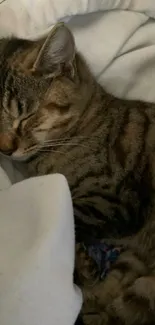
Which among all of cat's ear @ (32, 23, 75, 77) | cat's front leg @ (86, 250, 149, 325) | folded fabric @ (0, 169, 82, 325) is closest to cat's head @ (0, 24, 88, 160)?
cat's ear @ (32, 23, 75, 77)

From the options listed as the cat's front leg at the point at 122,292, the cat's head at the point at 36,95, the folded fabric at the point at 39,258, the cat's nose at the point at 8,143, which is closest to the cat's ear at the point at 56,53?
the cat's head at the point at 36,95

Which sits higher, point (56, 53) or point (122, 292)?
point (56, 53)

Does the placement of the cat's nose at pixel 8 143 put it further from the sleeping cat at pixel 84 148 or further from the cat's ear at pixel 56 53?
the cat's ear at pixel 56 53

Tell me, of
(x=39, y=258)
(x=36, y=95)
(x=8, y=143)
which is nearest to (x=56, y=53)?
(x=36, y=95)

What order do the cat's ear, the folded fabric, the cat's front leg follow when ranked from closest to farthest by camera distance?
1. the folded fabric
2. the cat's front leg
3. the cat's ear

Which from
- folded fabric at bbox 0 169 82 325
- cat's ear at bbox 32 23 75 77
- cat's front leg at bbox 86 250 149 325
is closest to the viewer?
folded fabric at bbox 0 169 82 325

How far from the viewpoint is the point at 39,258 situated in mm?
1172

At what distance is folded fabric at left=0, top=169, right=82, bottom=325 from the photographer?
3.78 ft

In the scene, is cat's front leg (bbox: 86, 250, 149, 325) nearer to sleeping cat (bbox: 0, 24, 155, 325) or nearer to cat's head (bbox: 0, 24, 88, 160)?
sleeping cat (bbox: 0, 24, 155, 325)

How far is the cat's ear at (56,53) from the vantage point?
145 centimetres

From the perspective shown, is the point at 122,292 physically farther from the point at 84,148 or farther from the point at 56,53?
the point at 56,53

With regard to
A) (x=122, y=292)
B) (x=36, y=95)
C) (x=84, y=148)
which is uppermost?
(x=36, y=95)

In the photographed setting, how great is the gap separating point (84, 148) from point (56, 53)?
25 cm

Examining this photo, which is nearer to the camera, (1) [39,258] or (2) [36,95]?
(1) [39,258]
